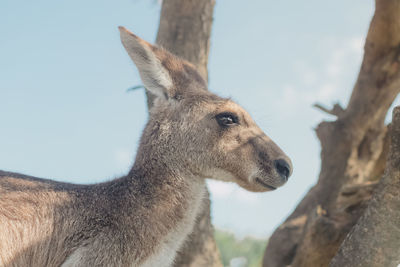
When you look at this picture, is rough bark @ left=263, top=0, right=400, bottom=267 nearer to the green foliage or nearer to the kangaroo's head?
the kangaroo's head

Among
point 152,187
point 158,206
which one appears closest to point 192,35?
point 152,187

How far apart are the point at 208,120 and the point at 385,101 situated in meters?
3.64

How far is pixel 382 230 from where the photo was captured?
4523mm

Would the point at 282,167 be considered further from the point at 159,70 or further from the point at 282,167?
the point at 159,70

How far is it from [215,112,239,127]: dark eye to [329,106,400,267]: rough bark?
154cm

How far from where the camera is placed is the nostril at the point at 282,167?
4730 millimetres

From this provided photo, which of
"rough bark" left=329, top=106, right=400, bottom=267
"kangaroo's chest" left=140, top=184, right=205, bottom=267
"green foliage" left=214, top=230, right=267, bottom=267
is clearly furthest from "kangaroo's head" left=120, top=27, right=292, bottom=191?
"green foliage" left=214, top=230, right=267, bottom=267

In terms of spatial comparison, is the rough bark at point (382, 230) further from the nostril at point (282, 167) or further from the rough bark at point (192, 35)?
the rough bark at point (192, 35)

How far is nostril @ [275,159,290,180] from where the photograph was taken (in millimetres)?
4730

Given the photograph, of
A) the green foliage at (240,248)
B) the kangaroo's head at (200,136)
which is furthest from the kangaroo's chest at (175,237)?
the green foliage at (240,248)

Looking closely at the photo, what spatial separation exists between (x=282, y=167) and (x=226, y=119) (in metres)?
0.74

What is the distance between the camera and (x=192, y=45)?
7.41 meters

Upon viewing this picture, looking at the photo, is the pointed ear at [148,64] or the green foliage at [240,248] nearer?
the pointed ear at [148,64]

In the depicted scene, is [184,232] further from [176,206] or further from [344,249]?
[344,249]
